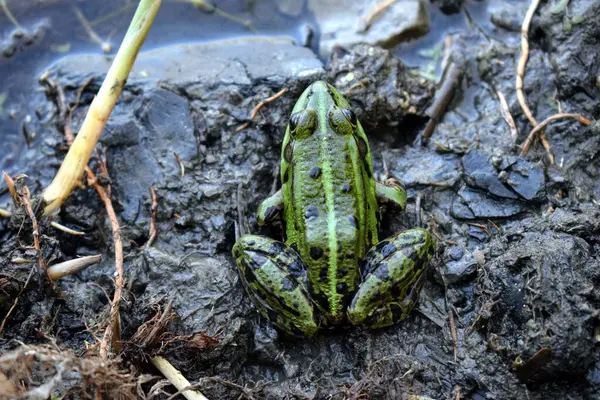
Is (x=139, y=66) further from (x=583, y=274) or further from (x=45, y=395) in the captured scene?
(x=583, y=274)

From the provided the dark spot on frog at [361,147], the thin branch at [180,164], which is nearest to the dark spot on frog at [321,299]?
the dark spot on frog at [361,147]

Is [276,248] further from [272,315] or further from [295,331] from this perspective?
[295,331]

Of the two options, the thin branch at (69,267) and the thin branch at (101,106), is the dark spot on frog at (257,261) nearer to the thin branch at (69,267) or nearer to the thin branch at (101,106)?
the thin branch at (69,267)

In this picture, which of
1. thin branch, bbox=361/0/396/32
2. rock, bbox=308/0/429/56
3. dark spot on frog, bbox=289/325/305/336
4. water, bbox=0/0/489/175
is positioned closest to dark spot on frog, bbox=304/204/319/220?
dark spot on frog, bbox=289/325/305/336

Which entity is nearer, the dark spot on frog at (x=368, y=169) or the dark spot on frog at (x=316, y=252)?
the dark spot on frog at (x=316, y=252)

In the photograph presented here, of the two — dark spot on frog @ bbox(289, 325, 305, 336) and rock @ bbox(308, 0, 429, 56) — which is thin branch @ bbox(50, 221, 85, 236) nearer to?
dark spot on frog @ bbox(289, 325, 305, 336)
